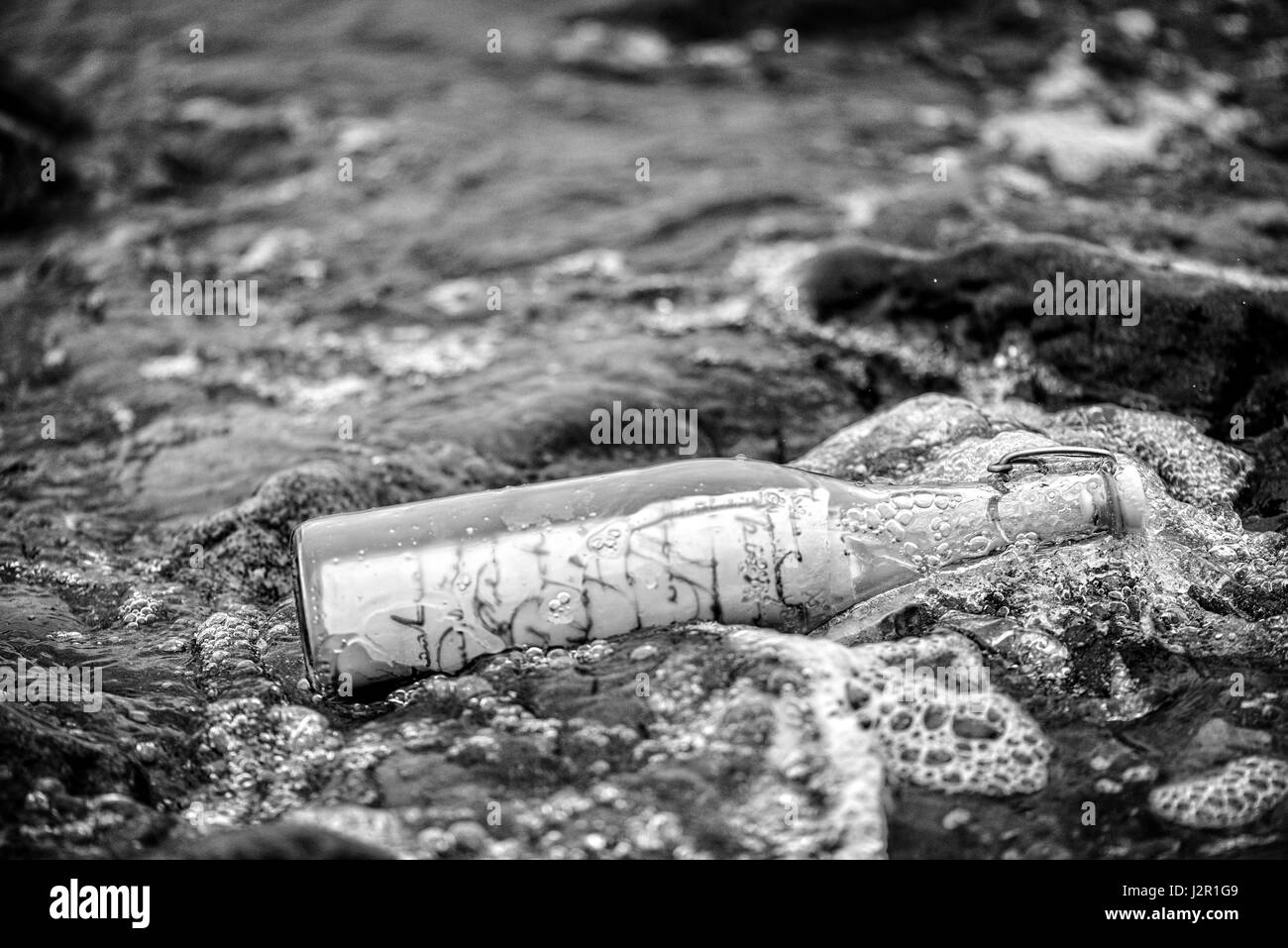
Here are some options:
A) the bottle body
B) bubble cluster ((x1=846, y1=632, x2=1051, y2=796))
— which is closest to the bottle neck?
the bottle body

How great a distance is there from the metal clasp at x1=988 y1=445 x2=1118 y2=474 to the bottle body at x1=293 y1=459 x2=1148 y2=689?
129mm

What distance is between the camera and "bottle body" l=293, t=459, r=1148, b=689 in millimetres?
2750

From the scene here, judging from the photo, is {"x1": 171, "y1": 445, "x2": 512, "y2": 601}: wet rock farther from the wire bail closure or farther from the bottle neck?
the wire bail closure

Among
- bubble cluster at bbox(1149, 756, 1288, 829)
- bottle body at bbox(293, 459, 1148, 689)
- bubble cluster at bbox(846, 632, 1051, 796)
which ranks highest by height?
bottle body at bbox(293, 459, 1148, 689)

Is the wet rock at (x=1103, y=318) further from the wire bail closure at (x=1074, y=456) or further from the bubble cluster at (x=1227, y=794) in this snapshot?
the bubble cluster at (x=1227, y=794)

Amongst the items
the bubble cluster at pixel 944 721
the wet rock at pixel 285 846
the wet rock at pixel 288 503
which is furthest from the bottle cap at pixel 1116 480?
the wet rock at pixel 285 846

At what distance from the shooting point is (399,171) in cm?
662

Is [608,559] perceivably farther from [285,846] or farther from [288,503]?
[288,503]

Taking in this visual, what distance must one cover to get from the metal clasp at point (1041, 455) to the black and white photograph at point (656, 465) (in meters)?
0.01

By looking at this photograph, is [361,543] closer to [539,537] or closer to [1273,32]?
[539,537]

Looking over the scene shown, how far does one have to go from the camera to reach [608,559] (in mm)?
2799

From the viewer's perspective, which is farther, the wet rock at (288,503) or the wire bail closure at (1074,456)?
the wet rock at (288,503)

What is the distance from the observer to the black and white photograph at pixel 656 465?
8.27 feet
